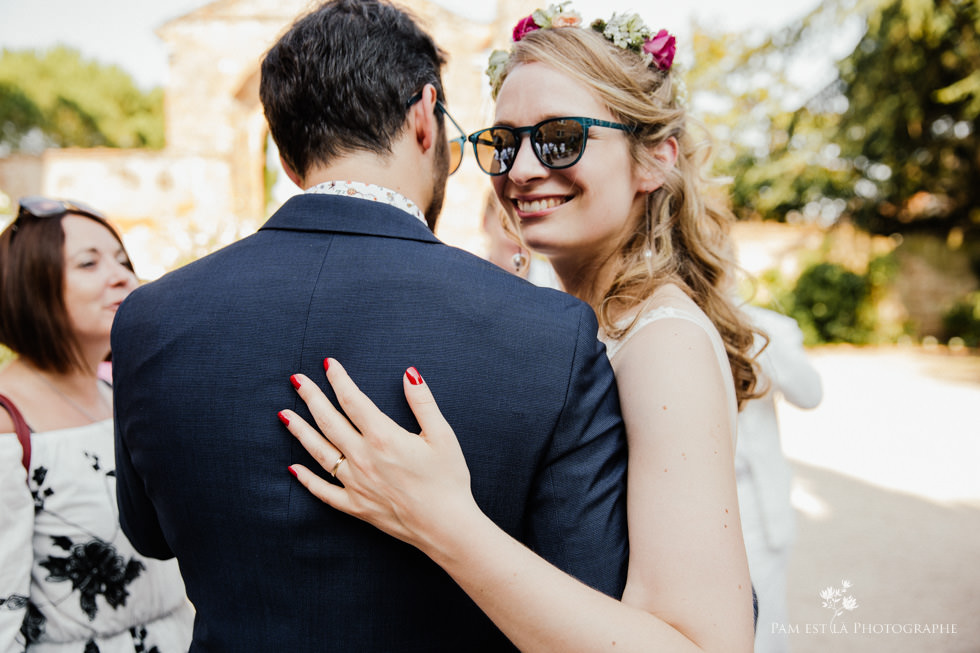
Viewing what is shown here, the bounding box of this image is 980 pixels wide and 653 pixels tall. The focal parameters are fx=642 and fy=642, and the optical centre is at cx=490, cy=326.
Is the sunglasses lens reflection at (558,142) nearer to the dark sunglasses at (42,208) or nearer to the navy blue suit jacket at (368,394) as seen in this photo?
the navy blue suit jacket at (368,394)

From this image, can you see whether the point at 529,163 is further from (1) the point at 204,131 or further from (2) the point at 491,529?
(1) the point at 204,131

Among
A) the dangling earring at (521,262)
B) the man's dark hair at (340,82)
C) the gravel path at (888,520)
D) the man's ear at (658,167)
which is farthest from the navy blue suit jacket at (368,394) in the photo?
the gravel path at (888,520)

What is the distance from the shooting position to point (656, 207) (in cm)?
185

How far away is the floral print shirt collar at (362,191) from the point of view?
1239 millimetres

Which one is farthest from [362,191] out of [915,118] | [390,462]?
[915,118]

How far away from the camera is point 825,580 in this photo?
191 inches

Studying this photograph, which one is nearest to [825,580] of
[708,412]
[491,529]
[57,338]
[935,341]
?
[708,412]

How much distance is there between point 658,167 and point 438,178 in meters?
0.69

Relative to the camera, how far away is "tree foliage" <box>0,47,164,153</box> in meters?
43.8

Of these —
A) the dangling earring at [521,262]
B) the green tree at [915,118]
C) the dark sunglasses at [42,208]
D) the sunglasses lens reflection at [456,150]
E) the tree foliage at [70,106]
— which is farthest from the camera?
the tree foliage at [70,106]

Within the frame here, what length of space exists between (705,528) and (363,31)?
1143mm

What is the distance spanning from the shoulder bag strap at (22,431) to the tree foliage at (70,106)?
5179 centimetres

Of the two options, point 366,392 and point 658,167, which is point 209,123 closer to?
point 658,167

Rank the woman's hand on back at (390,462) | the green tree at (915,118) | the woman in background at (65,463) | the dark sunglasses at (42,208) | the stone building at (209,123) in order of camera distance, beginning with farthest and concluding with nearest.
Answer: the stone building at (209,123) < the green tree at (915,118) < the dark sunglasses at (42,208) < the woman in background at (65,463) < the woman's hand on back at (390,462)
